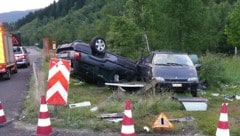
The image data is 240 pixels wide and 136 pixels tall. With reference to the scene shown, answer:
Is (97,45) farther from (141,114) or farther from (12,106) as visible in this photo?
(141,114)

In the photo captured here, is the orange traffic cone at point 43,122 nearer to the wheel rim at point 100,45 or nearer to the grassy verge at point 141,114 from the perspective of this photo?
the grassy verge at point 141,114

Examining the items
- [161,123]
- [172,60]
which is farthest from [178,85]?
[161,123]

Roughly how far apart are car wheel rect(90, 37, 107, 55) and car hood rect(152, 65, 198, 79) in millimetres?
2828

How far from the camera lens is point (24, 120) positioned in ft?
34.4

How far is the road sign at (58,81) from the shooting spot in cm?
1020

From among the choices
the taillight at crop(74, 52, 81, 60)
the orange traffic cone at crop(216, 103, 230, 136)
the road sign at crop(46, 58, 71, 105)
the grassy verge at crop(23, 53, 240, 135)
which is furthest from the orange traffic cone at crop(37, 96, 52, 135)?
the taillight at crop(74, 52, 81, 60)

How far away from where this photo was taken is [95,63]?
16750mm

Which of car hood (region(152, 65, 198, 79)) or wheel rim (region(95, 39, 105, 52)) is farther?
wheel rim (region(95, 39, 105, 52))

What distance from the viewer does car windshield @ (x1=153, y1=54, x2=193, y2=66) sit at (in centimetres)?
1559

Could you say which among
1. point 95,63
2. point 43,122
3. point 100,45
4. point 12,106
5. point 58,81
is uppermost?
point 100,45

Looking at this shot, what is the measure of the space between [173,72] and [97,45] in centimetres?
372

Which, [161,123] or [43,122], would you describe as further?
[161,123]

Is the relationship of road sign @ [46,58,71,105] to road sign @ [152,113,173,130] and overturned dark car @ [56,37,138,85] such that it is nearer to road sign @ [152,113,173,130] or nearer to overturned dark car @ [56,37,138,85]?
road sign @ [152,113,173,130]

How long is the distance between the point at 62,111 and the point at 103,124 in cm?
194
